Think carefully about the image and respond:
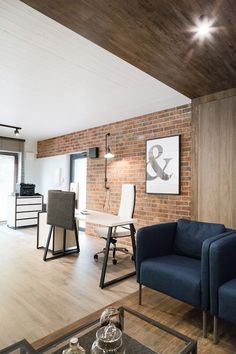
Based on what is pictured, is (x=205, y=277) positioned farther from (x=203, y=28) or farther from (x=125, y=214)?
(x=125, y=214)

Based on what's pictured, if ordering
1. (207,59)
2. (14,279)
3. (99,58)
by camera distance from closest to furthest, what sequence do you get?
(207,59), (99,58), (14,279)

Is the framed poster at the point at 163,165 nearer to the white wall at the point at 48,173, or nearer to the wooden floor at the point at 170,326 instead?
the wooden floor at the point at 170,326

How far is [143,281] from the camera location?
2.21 metres

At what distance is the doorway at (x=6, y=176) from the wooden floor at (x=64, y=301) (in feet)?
10.7

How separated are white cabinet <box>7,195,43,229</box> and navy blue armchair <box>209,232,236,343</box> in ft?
16.5

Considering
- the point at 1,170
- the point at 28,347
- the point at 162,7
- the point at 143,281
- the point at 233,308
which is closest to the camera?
the point at 28,347

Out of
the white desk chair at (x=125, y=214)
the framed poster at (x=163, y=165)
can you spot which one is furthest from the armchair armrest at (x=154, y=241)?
the framed poster at (x=163, y=165)

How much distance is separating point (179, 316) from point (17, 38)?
2813 millimetres

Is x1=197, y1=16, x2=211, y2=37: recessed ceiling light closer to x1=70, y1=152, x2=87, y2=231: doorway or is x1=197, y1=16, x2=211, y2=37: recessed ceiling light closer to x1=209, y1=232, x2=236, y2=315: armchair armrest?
x1=209, y1=232, x2=236, y2=315: armchair armrest

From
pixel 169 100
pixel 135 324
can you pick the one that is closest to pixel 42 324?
pixel 135 324

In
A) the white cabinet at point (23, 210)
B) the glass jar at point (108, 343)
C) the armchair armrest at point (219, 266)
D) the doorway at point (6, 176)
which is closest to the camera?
the glass jar at point (108, 343)

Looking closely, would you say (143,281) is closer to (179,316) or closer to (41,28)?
(179,316)

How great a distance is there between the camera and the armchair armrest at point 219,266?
1.72 meters

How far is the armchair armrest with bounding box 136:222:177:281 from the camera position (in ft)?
7.44
